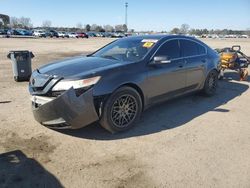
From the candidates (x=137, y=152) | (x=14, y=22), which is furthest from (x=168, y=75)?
(x=14, y=22)

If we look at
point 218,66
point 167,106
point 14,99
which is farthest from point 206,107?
point 14,99

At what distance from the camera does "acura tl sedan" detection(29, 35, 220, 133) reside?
4336 millimetres

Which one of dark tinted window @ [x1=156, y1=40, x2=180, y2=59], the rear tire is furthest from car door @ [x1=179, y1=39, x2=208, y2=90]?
the rear tire

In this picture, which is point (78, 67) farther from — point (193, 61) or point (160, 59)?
point (193, 61)

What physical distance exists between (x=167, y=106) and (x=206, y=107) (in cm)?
91

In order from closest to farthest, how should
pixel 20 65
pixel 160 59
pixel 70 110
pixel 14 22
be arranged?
pixel 70 110 < pixel 160 59 < pixel 20 65 < pixel 14 22

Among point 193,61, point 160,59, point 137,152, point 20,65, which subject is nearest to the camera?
point 137,152

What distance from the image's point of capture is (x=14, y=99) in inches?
269

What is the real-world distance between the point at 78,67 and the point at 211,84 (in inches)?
159

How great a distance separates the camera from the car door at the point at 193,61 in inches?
248

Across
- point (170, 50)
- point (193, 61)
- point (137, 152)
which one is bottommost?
point (137, 152)

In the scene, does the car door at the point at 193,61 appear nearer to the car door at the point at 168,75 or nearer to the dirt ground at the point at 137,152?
the car door at the point at 168,75

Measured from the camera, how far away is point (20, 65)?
9016mm

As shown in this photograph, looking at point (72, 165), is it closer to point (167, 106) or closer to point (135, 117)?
point (135, 117)
